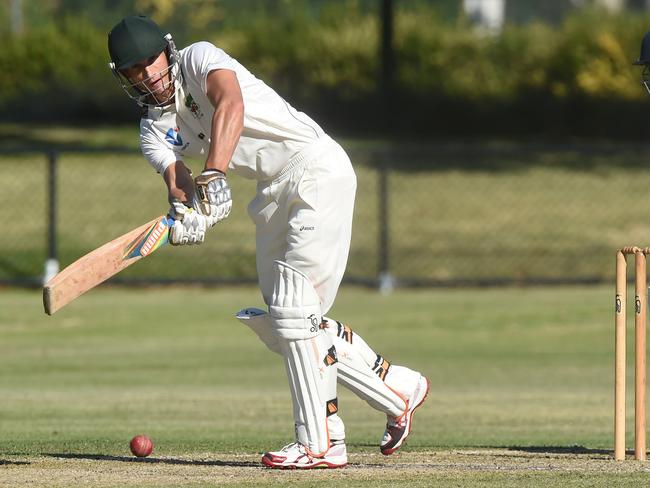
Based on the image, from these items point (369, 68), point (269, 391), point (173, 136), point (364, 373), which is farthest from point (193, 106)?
point (369, 68)

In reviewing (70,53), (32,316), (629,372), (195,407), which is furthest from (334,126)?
Answer: (195,407)

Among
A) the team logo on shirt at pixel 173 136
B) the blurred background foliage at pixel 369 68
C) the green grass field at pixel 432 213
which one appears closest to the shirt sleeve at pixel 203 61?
the team logo on shirt at pixel 173 136

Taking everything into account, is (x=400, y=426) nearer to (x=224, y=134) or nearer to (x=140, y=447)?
(x=140, y=447)

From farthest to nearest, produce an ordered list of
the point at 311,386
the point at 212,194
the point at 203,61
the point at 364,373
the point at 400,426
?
the point at 400,426 → the point at 364,373 → the point at 311,386 → the point at 203,61 → the point at 212,194

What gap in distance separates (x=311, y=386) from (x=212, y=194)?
88 centimetres

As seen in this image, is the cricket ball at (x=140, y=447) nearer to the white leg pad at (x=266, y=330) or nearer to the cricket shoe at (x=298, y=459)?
the cricket shoe at (x=298, y=459)

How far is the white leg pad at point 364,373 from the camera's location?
18.6 ft

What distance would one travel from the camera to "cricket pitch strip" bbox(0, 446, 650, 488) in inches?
201

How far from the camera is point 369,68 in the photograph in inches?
1051

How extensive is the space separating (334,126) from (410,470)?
21389 millimetres

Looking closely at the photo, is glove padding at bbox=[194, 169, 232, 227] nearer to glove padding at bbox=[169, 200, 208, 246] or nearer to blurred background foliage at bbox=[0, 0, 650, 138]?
glove padding at bbox=[169, 200, 208, 246]

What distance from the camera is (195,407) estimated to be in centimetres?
853

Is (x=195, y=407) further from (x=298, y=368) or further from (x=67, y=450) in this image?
(x=298, y=368)

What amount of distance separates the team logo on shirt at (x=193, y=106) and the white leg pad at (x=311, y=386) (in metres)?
0.96
